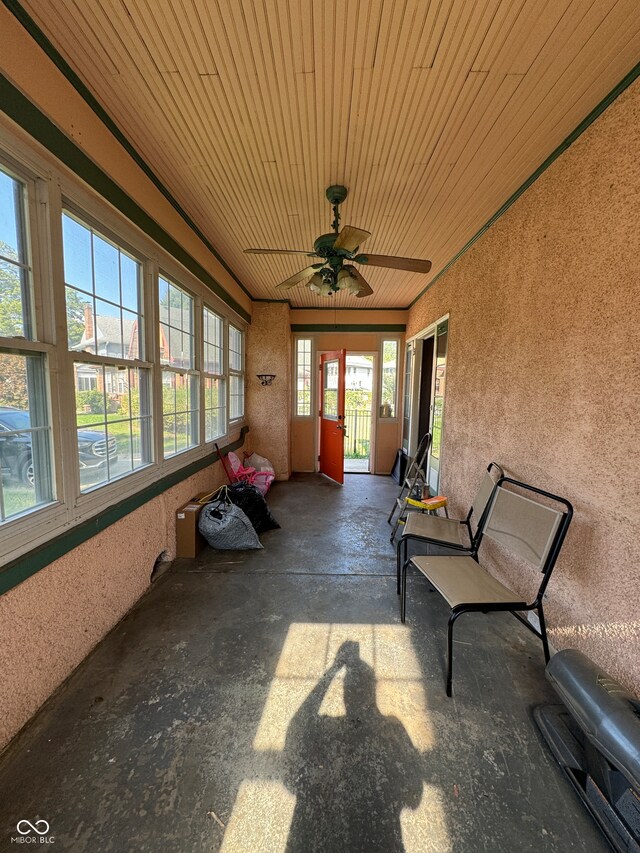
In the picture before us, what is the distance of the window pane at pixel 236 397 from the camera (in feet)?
15.5

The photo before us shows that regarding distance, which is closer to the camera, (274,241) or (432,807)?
(432,807)

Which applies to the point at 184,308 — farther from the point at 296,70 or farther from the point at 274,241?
the point at 296,70

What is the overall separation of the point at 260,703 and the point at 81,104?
116 inches

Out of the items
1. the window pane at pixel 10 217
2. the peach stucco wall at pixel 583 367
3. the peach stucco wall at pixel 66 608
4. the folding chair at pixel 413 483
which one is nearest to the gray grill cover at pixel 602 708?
the peach stucco wall at pixel 583 367

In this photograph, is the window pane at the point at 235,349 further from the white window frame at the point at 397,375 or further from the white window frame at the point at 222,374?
the white window frame at the point at 397,375

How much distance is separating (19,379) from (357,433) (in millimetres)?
6285

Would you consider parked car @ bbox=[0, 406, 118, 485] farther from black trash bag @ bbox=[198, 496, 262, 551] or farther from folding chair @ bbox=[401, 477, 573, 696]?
folding chair @ bbox=[401, 477, 573, 696]

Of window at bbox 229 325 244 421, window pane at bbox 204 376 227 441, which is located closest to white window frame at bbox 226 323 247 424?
window at bbox 229 325 244 421

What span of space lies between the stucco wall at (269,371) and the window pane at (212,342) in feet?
3.81

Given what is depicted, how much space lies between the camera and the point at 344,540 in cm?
325

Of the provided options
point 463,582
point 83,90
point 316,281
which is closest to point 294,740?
point 463,582

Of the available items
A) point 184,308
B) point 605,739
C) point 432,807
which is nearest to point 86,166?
point 184,308

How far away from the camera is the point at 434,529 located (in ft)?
8.23

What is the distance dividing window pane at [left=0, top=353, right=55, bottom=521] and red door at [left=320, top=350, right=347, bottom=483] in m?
3.78
